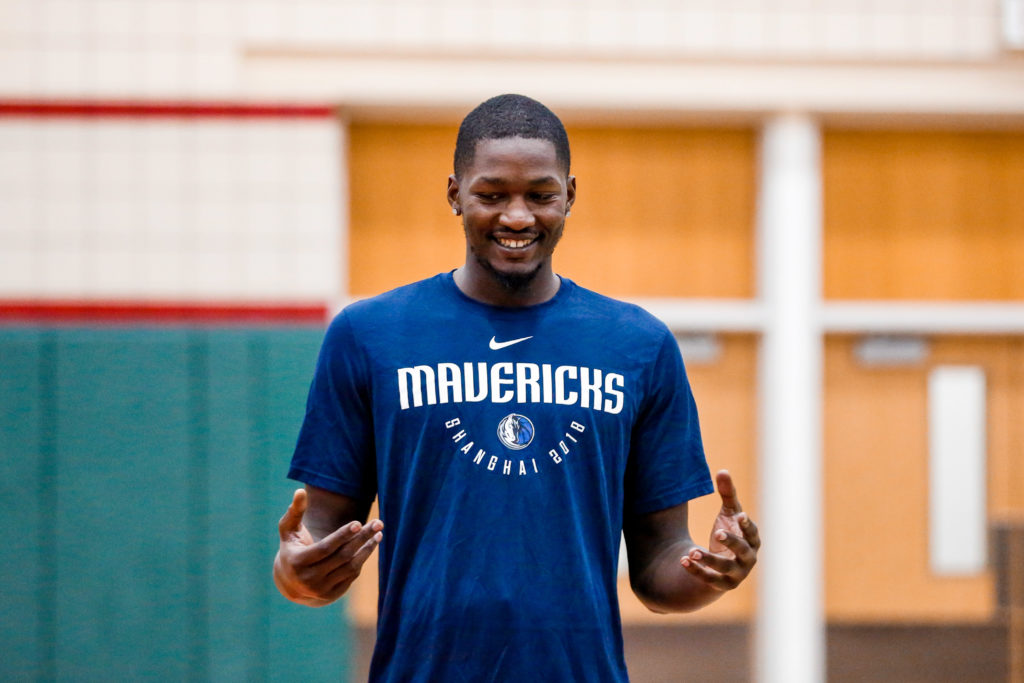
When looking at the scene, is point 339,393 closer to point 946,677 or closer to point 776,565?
point 776,565

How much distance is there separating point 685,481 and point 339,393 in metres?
0.64

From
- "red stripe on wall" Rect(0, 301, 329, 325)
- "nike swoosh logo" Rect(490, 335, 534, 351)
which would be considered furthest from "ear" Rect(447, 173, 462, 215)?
"red stripe on wall" Rect(0, 301, 329, 325)

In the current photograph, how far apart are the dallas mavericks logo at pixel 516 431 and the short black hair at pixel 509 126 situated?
0.46 m

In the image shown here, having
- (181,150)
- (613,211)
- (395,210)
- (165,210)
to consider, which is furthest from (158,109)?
(613,211)

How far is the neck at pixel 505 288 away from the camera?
72.8 inches

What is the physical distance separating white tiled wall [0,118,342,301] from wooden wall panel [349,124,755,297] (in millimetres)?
373

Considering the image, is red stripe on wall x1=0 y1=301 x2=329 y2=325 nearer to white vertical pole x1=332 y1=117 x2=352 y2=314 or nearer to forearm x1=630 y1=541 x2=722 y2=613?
white vertical pole x1=332 y1=117 x2=352 y2=314

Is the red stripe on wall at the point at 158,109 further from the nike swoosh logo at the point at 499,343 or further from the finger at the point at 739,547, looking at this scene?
the finger at the point at 739,547

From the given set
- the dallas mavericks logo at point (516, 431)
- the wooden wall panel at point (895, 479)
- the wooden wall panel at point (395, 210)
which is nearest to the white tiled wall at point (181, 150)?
the wooden wall panel at point (395, 210)

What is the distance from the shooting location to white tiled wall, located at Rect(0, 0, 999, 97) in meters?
4.68

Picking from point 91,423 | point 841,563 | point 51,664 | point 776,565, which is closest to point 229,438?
point 91,423

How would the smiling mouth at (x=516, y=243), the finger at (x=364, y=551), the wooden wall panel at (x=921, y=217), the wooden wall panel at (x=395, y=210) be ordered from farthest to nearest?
the wooden wall panel at (x=921, y=217)
the wooden wall panel at (x=395, y=210)
the smiling mouth at (x=516, y=243)
the finger at (x=364, y=551)

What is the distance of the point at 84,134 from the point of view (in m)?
4.69

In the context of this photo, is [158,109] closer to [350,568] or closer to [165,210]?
[165,210]
